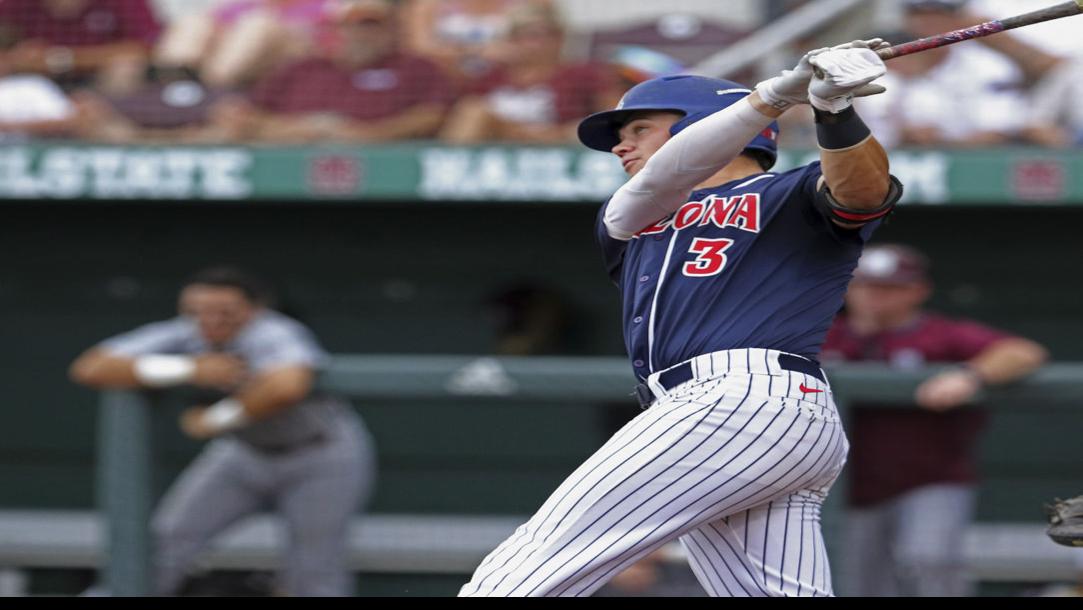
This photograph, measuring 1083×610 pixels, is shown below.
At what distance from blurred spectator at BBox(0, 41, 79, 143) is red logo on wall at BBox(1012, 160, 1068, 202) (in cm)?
372

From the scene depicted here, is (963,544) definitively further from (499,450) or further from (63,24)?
(63,24)

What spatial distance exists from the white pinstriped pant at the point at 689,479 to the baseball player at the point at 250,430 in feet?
8.07

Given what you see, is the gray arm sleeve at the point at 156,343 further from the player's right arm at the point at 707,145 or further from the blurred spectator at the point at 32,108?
the player's right arm at the point at 707,145

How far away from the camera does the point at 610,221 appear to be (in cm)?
293

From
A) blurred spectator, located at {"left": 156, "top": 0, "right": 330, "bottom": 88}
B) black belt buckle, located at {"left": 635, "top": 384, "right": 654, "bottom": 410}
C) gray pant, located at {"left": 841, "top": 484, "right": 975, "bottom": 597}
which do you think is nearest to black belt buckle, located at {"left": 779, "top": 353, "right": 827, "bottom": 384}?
black belt buckle, located at {"left": 635, "top": 384, "right": 654, "bottom": 410}

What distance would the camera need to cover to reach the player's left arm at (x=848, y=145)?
252 centimetres

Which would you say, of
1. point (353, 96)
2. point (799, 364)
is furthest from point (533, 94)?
point (799, 364)

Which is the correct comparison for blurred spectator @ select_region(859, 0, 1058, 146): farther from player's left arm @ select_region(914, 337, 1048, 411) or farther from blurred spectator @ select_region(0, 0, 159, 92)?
blurred spectator @ select_region(0, 0, 159, 92)

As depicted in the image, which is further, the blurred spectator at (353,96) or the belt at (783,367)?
the blurred spectator at (353,96)

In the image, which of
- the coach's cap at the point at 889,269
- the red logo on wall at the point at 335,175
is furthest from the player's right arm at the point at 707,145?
the red logo on wall at the point at 335,175

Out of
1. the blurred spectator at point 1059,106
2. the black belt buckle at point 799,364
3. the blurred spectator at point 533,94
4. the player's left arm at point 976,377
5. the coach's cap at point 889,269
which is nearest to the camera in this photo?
the black belt buckle at point 799,364

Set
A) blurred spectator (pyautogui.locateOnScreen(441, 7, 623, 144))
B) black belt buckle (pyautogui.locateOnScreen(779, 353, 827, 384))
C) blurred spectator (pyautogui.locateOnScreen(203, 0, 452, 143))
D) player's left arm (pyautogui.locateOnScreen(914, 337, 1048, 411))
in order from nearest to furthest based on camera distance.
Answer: black belt buckle (pyautogui.locateOnScreen(779, 353, 827, 384)) → player's left arm (pyautogui.locateOnScreen(914, 337, 1048, 411)) → blurred spectator (pyautogui.locateOnScreen(441, 7, 623, 144)) → blurred spectator (pyautogui.locateOnScreen(203, 0, 452, 143))

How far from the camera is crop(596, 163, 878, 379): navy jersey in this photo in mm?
2805

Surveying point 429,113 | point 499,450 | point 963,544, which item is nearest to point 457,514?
point 499,450
